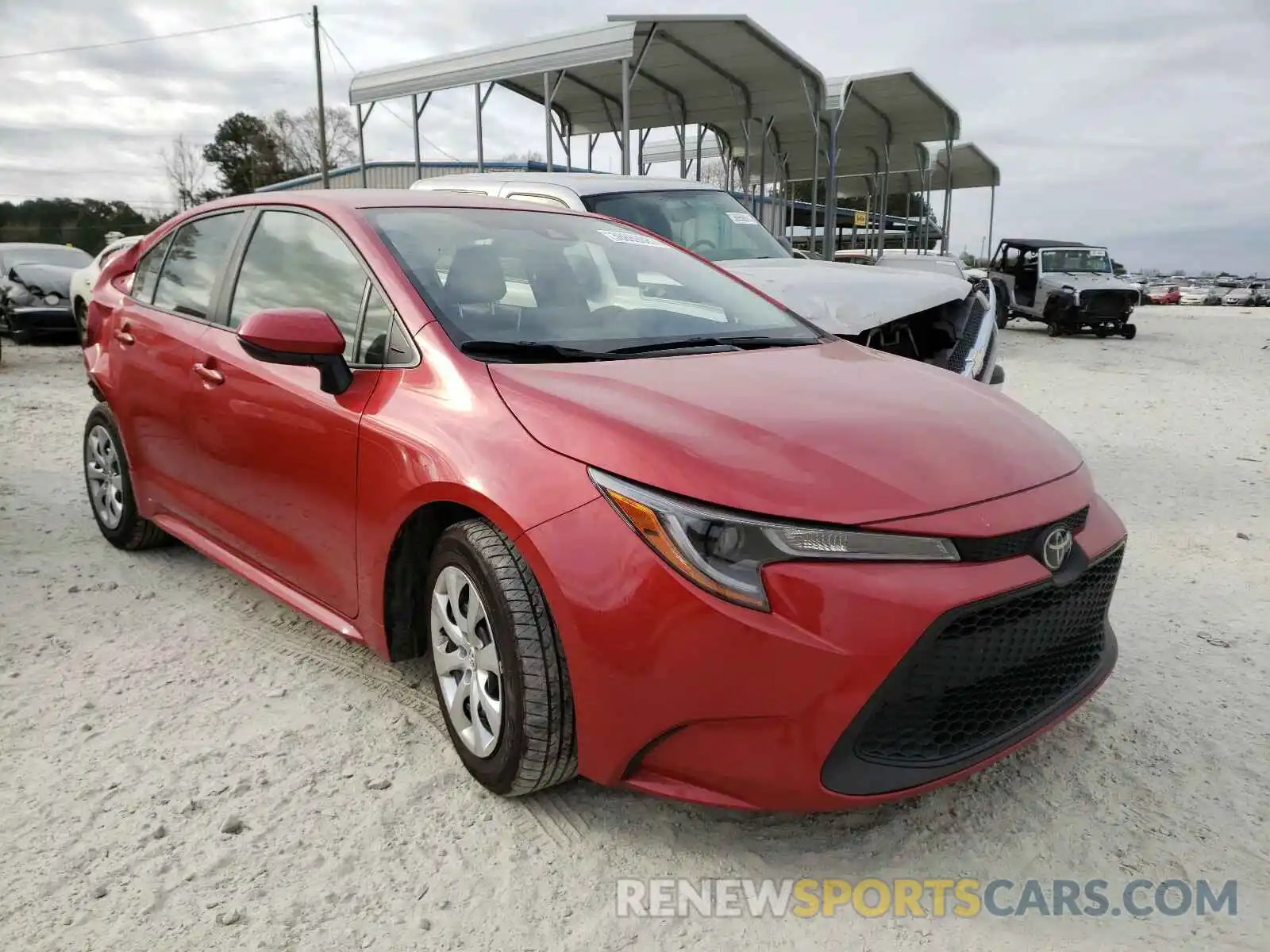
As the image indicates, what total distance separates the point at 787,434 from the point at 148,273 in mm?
3121

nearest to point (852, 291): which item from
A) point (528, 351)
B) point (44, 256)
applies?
point (528, 351)

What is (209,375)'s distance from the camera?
10.4ft

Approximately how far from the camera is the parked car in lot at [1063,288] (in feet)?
56.1

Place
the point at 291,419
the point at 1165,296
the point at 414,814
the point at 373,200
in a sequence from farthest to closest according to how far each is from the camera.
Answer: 1. the point at 1165,296
2. the point at 373,200
3. the point at 291,419
4. the point at 414,814

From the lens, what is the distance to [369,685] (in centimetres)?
296

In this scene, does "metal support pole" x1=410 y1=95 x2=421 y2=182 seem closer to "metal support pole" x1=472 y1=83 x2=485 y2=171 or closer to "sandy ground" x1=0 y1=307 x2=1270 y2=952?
"metal support pole" x1=472 y1=83 x2=485 y2=171

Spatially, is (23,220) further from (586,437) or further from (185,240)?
(586,437)

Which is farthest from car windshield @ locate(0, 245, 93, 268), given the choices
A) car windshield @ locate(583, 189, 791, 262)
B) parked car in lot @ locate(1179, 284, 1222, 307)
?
parked car in lot @ locate(1179, 284, 1222, 307)

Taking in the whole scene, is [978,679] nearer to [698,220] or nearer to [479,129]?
[698,220]

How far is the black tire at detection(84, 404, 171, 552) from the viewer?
393cm

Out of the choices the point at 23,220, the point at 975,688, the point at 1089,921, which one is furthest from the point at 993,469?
the point at 23,220

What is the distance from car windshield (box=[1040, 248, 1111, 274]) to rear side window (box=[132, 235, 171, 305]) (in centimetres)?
1758

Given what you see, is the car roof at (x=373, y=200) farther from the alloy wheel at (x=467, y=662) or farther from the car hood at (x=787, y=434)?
the alloy wheel at (x=467, y=662)

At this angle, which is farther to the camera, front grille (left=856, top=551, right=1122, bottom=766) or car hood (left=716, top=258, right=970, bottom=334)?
car hood (left=716, top=258, right=970, bottom=334)
